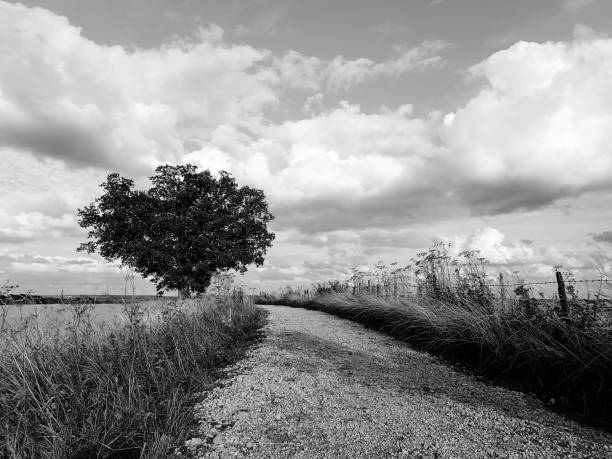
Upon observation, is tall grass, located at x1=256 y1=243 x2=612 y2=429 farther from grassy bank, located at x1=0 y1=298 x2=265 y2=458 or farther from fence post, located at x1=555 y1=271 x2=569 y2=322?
grassy bank, located at x1=0 y1=298 x2=265 y2=458

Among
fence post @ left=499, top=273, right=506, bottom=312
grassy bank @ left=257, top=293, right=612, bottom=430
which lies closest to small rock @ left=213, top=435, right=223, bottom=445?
grassy bank @ left=257, top=293, right=612, bottom=430

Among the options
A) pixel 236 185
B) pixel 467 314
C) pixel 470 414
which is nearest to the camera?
pixel 470 414

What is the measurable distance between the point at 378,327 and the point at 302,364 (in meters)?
5.11

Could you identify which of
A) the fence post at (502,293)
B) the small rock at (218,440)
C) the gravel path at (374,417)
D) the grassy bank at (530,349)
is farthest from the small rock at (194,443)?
the fence post at (502,293)

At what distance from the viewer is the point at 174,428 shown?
11.2ft

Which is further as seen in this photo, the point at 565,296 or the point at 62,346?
the point at 565,296

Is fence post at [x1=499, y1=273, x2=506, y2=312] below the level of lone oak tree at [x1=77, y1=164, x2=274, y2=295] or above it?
below

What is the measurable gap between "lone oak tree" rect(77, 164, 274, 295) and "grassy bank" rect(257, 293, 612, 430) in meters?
16.1

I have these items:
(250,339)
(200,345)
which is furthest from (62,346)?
(250,339)

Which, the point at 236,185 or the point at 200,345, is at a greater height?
the point at 236,185

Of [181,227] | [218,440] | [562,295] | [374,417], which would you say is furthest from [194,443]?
[181,227]

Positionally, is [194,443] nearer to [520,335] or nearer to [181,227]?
[520,335]

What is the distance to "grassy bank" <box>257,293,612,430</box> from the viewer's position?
13.8 feet

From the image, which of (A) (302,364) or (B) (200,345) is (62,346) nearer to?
(B) (200,345)
